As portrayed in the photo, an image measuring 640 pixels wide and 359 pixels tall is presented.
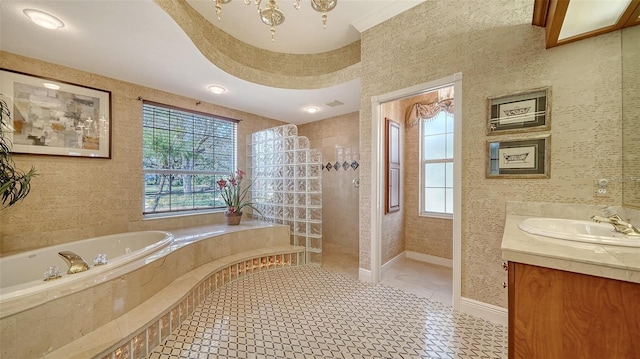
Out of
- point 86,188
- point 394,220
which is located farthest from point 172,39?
point 394,220

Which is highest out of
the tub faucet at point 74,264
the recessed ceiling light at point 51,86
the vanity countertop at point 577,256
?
the recessed ceiling light at point 51,86

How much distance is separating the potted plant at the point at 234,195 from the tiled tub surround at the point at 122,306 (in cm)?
60

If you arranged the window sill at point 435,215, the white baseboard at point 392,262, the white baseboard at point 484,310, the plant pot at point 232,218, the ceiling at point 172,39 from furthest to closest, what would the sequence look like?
1. the plant pot at point 232,218
2. the window sill at point 435,215
3. the white baseboard at point 392,262
4. the white baseboard at point 484,310
5. the ceiling at point 172,39

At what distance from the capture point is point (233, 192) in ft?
12.1

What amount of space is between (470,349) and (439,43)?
2.45 metres

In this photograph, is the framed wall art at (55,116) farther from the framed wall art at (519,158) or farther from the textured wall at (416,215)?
the framed wall art at (519,158)

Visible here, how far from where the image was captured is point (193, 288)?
6.53ft

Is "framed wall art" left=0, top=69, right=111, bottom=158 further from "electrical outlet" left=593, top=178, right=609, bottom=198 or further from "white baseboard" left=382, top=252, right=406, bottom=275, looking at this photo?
"electrical outlet" left=593, top=178, right=609, bottom=198

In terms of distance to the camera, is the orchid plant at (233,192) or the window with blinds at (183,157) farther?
the orchid plant at (233,192)

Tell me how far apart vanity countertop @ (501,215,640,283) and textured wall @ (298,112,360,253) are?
2924 millimetres

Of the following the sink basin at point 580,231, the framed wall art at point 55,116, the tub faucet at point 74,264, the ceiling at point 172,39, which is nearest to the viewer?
the sink basin at point 580,231

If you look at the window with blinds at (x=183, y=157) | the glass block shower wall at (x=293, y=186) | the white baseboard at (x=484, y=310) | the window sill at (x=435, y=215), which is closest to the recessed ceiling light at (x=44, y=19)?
the window with blinds at (x=183, y=157)

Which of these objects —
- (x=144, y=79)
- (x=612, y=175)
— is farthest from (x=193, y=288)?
(x=612, y=175)

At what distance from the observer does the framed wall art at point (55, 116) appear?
2113 mm
